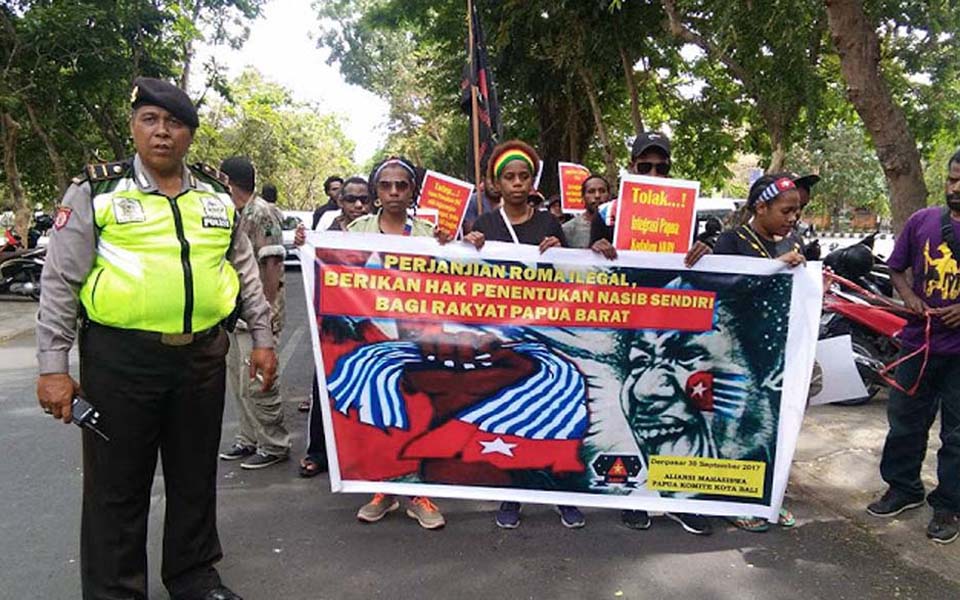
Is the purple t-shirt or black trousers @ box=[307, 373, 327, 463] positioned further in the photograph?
black trousers @ box=[307, 373, 327, 463]

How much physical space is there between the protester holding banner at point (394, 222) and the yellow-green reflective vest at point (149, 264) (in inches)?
48.7

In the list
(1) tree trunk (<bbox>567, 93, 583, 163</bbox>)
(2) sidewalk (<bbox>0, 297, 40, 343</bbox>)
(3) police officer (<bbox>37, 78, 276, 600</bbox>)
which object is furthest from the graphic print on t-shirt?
(1) tree trunk (<bbox>567, 93, 583, 163</bbox>)

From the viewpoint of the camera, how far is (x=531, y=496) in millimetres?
3514

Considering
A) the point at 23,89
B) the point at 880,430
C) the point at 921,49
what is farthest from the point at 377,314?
the point at 23,89

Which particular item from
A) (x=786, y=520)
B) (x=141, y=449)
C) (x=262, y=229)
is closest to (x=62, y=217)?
(x=141, y=449)

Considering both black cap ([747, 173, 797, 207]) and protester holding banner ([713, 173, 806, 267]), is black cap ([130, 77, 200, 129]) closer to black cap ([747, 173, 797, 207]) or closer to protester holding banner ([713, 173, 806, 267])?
protester holding banner ([713, 173, 806, 267])

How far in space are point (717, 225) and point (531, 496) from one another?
925 centimetres

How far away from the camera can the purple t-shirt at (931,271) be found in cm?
349

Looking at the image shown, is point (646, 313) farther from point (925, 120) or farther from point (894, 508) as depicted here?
point (925, 120)

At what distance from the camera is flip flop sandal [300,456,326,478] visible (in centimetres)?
427

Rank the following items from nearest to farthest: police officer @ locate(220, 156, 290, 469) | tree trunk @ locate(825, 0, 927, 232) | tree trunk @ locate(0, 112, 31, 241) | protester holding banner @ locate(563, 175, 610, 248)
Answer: police officer @ locate(220, 156, 290, 469) < tree trunk @ locate(825, 0, 927, 232) < protester holding banner @ locate(563, 175, 610, 248) < tree trunk @ locate(0, 112, 31, 241)

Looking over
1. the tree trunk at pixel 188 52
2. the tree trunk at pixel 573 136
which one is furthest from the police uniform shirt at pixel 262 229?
the tree trunk at pixel 188 52

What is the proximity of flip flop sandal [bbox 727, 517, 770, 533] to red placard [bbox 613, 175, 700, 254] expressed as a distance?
1.38m

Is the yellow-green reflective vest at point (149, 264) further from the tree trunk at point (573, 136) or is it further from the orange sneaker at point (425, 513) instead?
the tree trunk at point (573, 136)
